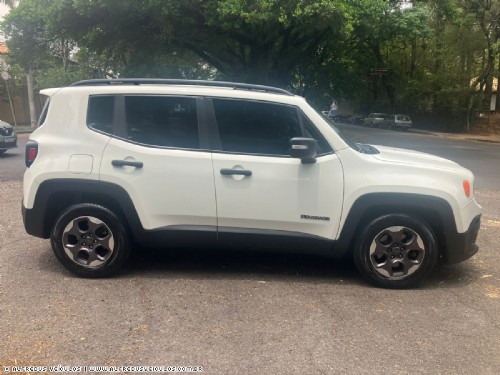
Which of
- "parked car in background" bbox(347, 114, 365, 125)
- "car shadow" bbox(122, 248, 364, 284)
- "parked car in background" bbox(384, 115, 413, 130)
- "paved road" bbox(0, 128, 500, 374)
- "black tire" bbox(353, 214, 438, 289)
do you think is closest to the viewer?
"paved road" bbox(0, 128, 500, 374)

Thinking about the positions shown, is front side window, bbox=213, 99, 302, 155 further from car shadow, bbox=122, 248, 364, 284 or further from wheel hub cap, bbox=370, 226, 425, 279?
wheel hub cap, bbox=370, 226, 425, 279

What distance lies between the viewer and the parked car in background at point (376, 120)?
1917 inches

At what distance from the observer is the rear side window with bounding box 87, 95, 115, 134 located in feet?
15.0

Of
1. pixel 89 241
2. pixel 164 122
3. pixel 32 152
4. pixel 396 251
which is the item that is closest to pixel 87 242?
pixel 89 241

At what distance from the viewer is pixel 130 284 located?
4.51 meters

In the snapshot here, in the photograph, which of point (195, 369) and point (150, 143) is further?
point (150, 143)

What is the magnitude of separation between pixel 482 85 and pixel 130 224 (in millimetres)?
38908

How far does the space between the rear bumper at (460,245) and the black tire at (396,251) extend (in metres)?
0.15

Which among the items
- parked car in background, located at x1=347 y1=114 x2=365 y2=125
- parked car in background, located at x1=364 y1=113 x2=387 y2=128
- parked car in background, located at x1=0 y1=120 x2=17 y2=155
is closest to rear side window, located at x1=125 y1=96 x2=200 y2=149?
parked car in background, located at x1=0 y1=120 x2=17 y2=155

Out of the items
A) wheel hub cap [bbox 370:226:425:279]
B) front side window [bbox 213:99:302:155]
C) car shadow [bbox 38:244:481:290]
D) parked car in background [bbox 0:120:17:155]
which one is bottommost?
car shadow [bbox 38:244:481:290]

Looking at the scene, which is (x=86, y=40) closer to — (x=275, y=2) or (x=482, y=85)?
(x=275, y=2)

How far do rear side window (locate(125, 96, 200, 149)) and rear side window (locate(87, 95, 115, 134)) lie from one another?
0.17 metres

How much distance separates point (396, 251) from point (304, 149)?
1.30 meters

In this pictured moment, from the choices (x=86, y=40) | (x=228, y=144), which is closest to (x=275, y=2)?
(x=86, y=40)
